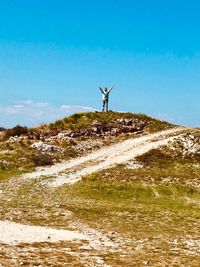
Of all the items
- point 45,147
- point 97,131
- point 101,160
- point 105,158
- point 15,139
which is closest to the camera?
point 101,160

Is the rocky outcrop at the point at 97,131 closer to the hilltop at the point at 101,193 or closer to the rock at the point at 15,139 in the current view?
the hilltop at the point at 101,193

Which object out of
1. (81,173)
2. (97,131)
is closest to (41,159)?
(81,173)

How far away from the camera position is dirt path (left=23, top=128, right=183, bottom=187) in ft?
163

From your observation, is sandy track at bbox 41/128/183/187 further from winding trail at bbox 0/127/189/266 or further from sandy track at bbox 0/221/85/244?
sandy track at bbox 0/221/85/244

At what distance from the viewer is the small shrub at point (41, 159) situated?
56.0 m

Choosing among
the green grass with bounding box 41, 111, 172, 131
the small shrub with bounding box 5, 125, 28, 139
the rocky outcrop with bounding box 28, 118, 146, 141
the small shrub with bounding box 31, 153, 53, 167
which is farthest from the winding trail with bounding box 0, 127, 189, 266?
the small shrub with bounding box 5, 125, 28, 139

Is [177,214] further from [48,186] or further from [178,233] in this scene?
[48,186]

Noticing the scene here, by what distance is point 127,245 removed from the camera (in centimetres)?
2228

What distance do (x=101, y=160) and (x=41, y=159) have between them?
25.7ft

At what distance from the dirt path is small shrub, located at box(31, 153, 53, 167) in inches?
49.5

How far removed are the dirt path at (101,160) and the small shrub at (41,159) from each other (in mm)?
1258

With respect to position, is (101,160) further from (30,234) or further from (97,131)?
(30,234)

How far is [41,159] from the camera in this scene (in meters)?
56.9

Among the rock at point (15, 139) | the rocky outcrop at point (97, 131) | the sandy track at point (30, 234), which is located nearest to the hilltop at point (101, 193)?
the sandy track at point (30, 234)
